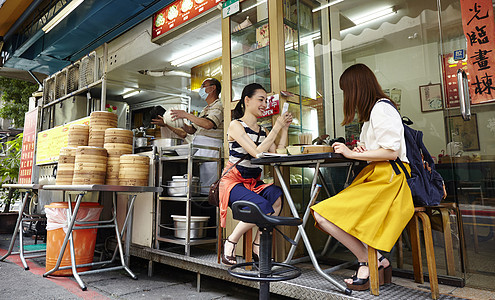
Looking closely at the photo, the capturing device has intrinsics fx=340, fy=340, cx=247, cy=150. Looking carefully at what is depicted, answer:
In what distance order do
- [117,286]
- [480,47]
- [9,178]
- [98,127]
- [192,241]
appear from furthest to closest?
[9,178] < [98,127] < [192,241] < [117,286] < [480,47]

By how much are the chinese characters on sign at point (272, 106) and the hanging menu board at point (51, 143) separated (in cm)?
308

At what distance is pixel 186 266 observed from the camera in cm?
321

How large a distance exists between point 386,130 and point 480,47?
1.05 metres

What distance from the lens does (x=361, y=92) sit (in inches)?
91.2

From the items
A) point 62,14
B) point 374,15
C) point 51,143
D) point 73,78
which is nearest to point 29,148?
point 51,143

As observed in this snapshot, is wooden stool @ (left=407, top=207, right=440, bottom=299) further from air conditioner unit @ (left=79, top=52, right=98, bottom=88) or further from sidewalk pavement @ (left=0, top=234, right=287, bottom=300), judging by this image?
air conditioner unit @ (left=79, top=52, right=98, bottom=88)

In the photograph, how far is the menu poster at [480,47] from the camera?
92.6 inches

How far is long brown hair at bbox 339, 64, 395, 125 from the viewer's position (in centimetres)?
230

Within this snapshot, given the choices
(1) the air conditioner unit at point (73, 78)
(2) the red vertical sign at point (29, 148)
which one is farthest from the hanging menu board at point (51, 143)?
(1) the air conditioner unit at point (73, 78)

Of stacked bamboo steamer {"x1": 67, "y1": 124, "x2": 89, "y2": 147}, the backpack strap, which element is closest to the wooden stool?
the backpack strap

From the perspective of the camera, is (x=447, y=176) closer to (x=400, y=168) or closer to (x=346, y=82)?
(x=400, y=168)

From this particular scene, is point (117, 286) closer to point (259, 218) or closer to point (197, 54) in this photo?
point (259, 218)

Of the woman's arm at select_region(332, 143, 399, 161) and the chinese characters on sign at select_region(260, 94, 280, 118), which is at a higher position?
the chinese characters on sign at select_region(260, 94, 280, 118)

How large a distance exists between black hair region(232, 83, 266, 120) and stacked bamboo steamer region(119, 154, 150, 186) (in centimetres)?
118
